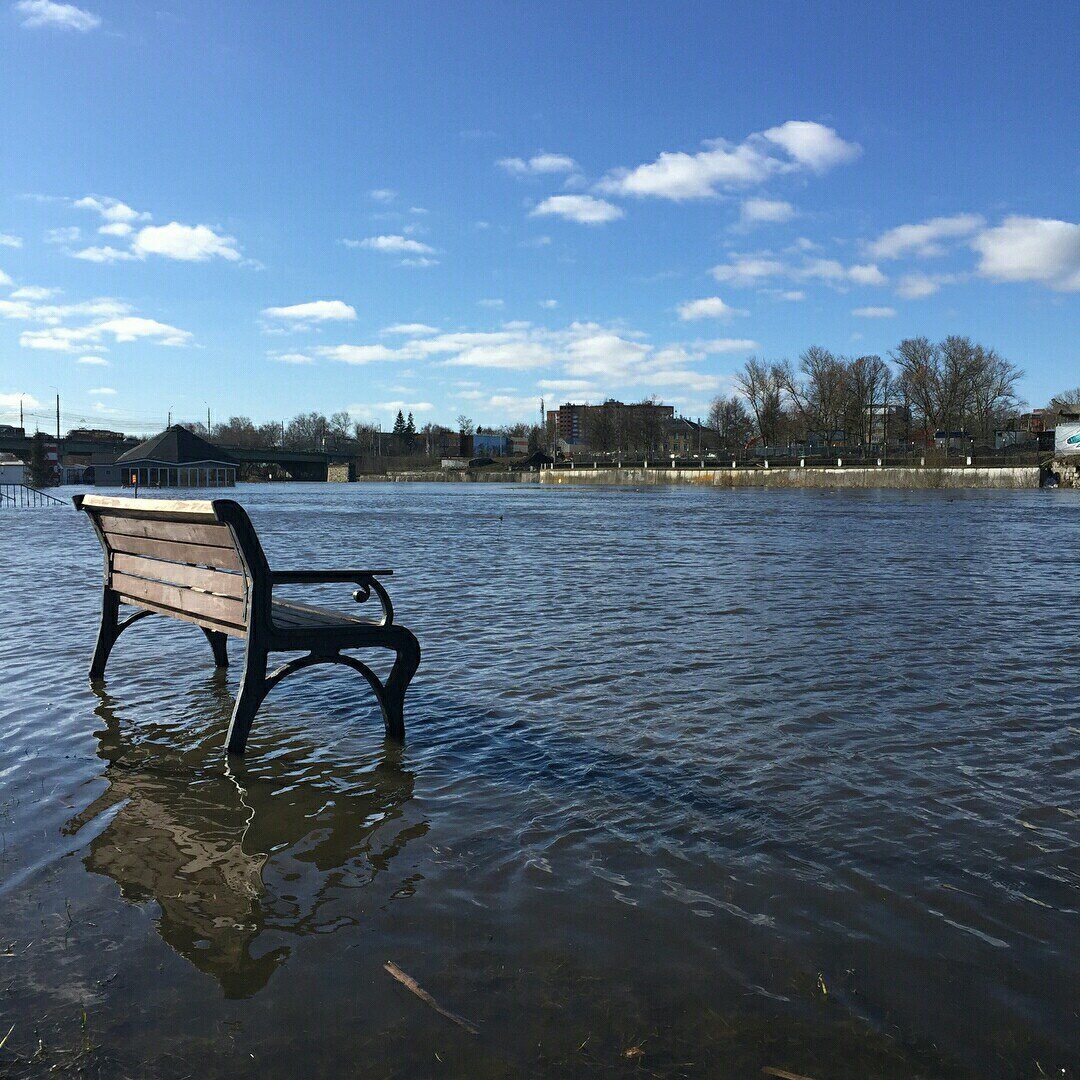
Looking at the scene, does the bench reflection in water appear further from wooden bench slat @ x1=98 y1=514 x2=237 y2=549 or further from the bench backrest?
wooden bench slat @ x1=98 y1=514 x2=237 y2=549

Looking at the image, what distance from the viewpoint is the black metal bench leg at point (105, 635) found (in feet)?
23.3

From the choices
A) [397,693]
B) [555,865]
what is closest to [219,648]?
[397,693]

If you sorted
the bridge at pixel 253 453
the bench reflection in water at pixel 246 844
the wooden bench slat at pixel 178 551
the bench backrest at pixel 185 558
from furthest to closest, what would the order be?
the bridge at pixel 253 453
the wooden bench slat at pixel 178 551
the bench backrest at pixel 185 558
the bench reflection in water at pixel 246 844

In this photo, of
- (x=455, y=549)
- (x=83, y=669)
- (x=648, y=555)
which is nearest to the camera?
(x=83, y=669)

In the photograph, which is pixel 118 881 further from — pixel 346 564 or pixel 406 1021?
pixel 346 564

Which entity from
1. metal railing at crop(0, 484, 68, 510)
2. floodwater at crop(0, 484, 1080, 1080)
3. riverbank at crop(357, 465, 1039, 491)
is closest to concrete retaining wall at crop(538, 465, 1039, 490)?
riverbank at crop(357, 465, 1039, 491)

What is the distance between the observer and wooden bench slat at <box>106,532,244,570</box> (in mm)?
5095

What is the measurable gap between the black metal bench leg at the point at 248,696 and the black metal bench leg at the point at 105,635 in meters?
2.43

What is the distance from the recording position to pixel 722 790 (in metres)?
4.85

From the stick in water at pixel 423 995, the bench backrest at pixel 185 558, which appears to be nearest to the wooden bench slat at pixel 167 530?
the bench backrest at pixel 185 558

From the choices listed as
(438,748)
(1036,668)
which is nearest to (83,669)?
(438,748)

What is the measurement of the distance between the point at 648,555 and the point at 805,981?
1648cm

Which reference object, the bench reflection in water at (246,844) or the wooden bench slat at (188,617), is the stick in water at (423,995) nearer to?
the bench reflection in water at (246,844)

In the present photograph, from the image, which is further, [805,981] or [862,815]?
[862,815]
